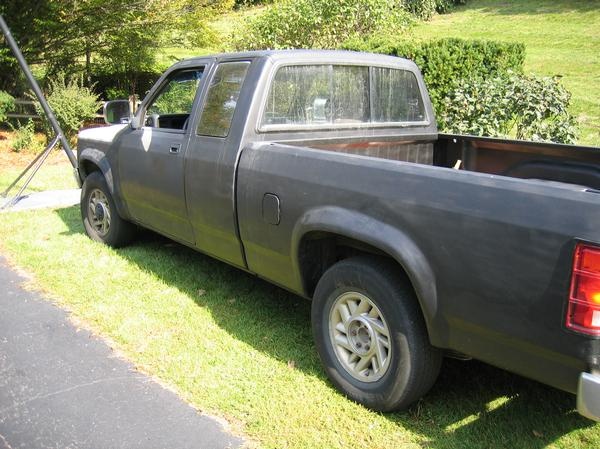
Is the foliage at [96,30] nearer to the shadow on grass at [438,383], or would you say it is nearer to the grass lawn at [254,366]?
the grass lawn at [254,366]

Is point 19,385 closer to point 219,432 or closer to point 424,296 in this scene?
point 219,432

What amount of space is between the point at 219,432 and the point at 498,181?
1901 mm

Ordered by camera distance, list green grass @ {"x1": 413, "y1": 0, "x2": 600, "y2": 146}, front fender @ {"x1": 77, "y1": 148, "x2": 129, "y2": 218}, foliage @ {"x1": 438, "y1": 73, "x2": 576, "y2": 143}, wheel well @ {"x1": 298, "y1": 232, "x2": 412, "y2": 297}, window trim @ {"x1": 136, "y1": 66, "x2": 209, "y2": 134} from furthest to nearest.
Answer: green grass @ {"x1": 413, "y1": 0, "x2": 600, "y2": 146}
foliage @ {"x1": 438, "y1": 73, "x2": 576, "y2": 143}
front fender @ {"x1": 77, "y1": 148, "x2": 129, "y2": 218}
window trim @ {"x1": 136, "y1": 66, "x2": 209, "y2": 134}
wheel well @ {"x1": 298, "y1": 232, "x2": 412, "y2": 297}

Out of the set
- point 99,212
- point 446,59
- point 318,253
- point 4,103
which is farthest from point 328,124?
point 4,103

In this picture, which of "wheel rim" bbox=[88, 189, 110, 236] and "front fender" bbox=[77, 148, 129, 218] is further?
"wheel rim" bbox=[88, 189, 110, 236]

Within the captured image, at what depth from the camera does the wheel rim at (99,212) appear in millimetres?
6102

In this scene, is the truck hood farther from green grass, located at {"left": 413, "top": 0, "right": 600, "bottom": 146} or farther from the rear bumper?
green grass, located at {"left": 413, "top": 0, "right": 600, "bottom": 146}

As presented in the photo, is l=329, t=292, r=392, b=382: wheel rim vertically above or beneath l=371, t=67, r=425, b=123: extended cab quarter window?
beneath

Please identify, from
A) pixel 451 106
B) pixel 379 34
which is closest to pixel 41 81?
pixel 379 34

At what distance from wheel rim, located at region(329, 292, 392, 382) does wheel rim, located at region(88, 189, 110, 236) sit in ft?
11.0

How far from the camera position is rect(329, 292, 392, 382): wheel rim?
3.27 metres

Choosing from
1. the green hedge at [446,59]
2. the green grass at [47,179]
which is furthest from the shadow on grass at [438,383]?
the green hedge at [446,59]

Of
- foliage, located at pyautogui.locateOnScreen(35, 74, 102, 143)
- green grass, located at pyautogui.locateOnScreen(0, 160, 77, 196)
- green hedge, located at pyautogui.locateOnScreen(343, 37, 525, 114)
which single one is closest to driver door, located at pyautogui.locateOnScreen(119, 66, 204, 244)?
green grass, located at pyautogui.locateOnScreen(0, 160, 77, 196)

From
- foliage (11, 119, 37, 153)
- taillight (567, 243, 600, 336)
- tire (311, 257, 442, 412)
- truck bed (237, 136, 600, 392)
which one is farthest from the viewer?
foliage (11, 119, 37, 153)
